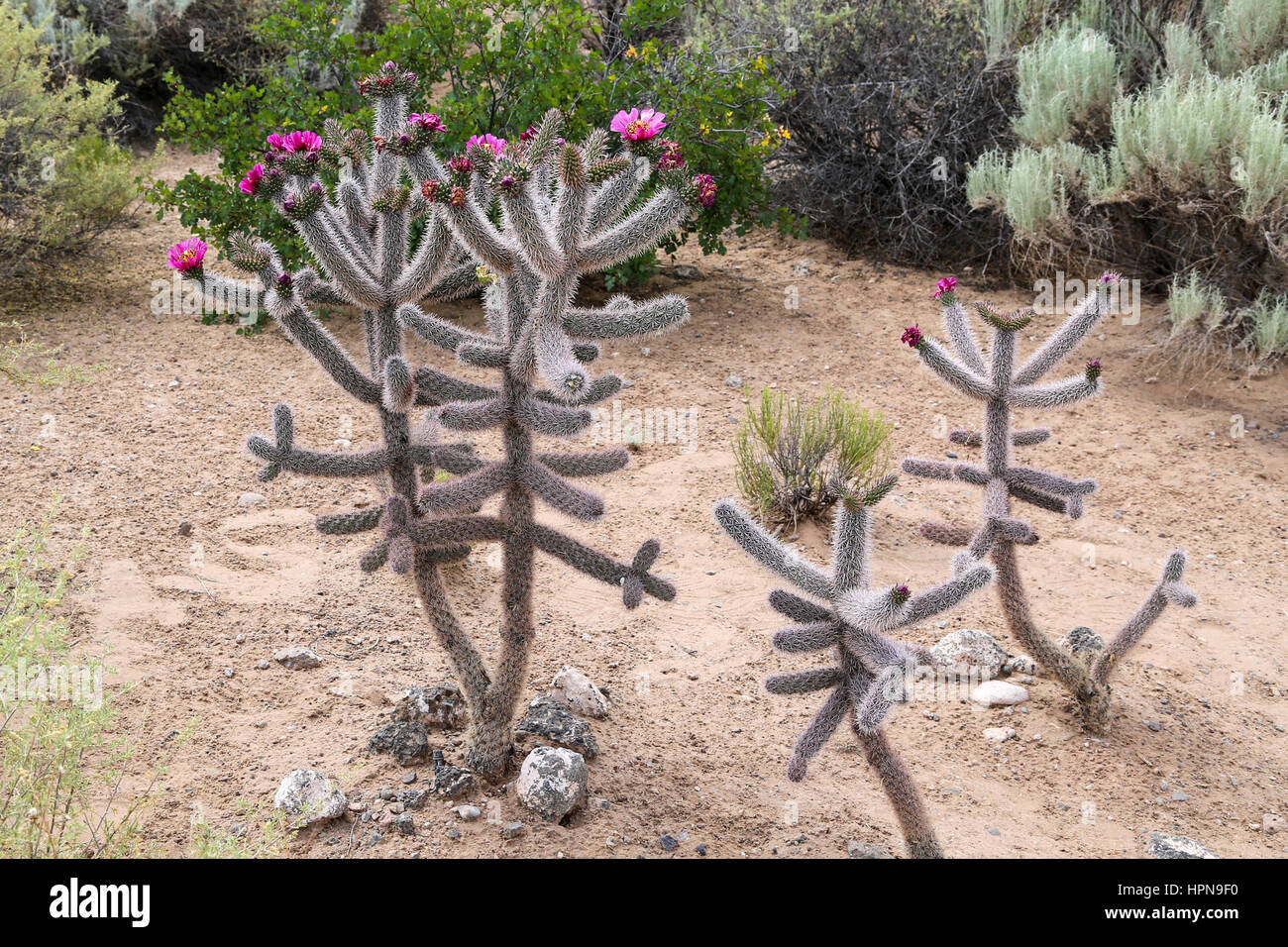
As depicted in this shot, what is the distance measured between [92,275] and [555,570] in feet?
15.1

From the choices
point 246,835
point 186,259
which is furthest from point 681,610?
point 186,259

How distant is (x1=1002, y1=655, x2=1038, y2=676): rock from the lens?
3920 mm

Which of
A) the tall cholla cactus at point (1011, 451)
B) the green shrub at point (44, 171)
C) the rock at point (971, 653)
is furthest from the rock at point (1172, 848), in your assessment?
the green shrub at point (44, 171)

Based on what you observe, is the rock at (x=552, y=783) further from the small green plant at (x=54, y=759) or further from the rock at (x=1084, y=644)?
the rock at (x=1084, y=644)

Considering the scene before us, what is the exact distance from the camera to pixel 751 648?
12.9 feet

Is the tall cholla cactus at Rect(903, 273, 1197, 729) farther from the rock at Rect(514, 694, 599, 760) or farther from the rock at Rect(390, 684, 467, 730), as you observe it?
the rock at Rect(390, 684, 467, 730)

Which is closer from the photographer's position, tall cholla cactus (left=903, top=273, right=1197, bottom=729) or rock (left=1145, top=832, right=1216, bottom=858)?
rock (left=1145, top=832, right=1216, bottom=858)

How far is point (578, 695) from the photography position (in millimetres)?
3428

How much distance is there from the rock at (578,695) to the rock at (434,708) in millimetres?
320

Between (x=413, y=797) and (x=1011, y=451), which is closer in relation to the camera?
(x=413, y=797)

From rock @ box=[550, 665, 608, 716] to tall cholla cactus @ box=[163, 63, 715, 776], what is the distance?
0.48m

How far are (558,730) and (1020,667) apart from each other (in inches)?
72.5

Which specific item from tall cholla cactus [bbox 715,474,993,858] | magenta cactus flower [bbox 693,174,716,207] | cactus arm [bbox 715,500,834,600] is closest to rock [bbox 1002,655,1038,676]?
tall cholla cactus [bbox 715,474,993,858]

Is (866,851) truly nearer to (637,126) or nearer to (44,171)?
(637,126)
